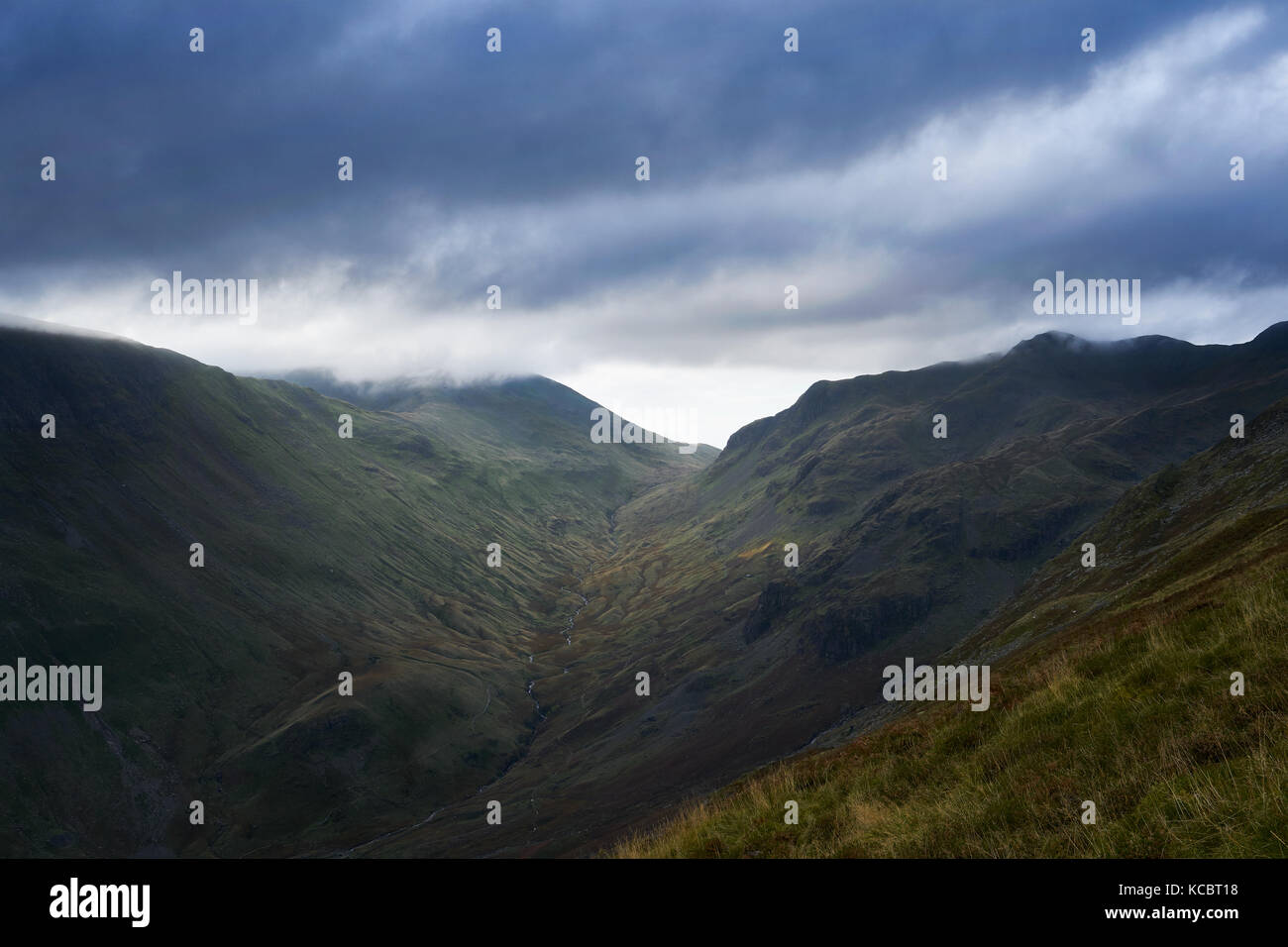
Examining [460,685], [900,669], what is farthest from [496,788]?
[900,669]

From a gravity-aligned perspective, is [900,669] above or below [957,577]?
below

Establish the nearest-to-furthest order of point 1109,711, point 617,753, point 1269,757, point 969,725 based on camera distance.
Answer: point 1269,757 < point 1109,711 < point 969,725 < point 617,753

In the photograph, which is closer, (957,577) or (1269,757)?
(1269,757)

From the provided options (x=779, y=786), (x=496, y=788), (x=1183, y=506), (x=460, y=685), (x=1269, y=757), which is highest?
(x=1183, y=506)
